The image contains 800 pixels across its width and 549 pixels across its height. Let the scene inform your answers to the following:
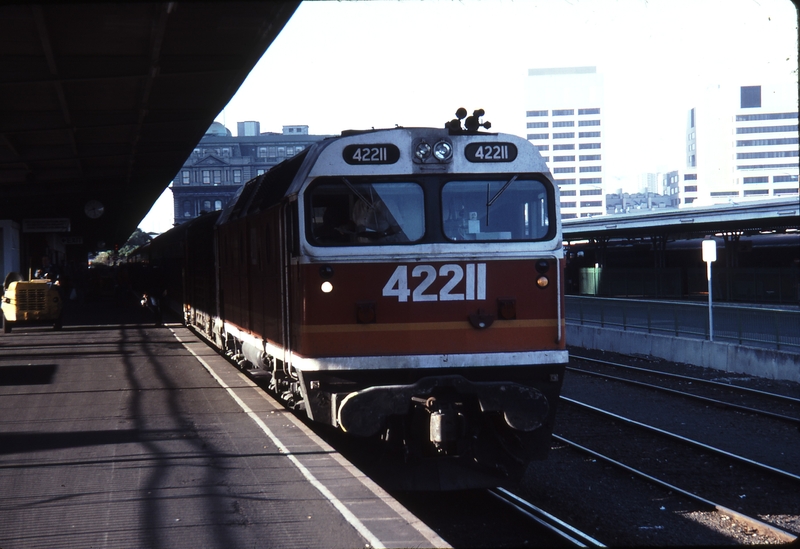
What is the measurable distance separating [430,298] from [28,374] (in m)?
8.67

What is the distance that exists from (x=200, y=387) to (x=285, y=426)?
3574 millimetres

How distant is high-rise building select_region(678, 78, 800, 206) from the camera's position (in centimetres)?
14950

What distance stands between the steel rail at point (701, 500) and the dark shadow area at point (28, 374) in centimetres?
786

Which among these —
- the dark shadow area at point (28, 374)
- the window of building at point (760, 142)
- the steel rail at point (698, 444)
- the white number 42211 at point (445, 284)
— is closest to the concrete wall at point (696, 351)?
the steel rail at point (698, 444)

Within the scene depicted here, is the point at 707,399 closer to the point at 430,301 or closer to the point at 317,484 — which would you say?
the point at 430,301

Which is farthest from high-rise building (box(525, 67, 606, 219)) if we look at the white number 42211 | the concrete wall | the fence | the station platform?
the white number 42211

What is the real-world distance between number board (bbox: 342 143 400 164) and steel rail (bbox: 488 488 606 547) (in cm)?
345

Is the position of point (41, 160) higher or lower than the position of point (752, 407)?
higher

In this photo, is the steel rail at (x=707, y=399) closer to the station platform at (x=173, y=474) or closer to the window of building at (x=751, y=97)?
the station platform at (x=173, y=474)

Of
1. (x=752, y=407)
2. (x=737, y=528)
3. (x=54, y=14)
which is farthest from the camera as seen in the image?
(x=752, y=407)

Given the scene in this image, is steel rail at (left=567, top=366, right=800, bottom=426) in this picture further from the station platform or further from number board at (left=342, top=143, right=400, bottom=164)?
number board at (left=342, top=143, right=400, bottom=164)

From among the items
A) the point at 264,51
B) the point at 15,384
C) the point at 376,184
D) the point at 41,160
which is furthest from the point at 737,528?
the point at 41,160

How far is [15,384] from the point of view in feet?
42.7

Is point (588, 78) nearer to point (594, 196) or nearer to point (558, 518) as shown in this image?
point (594, 196)
